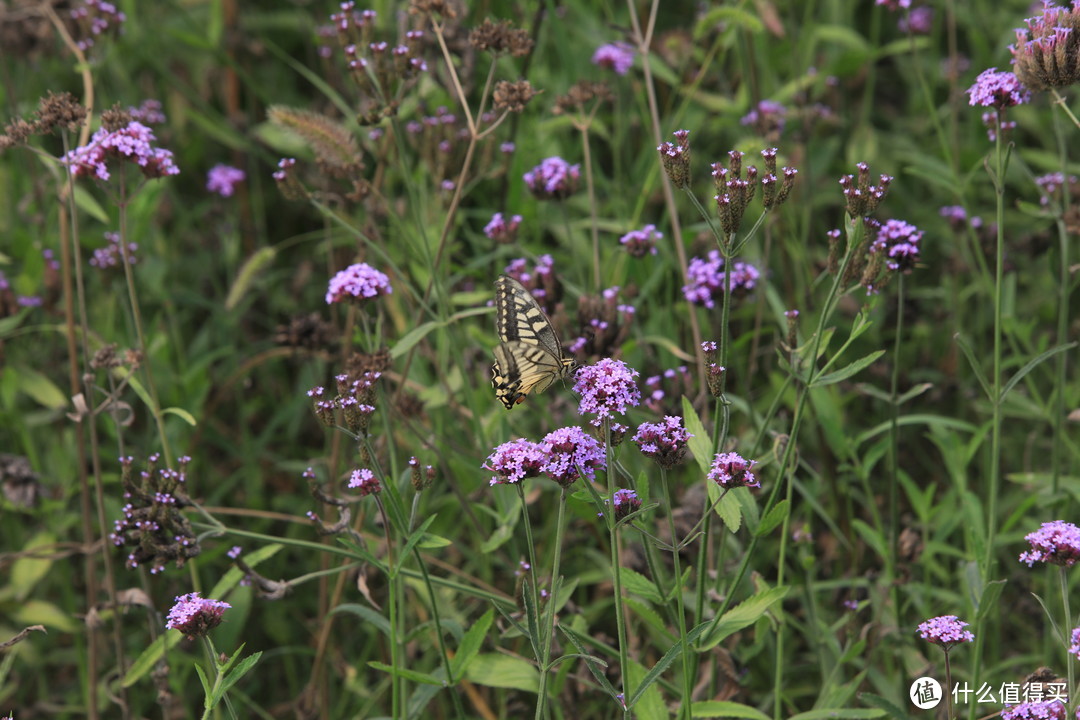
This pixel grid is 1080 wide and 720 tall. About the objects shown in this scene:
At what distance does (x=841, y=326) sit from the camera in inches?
181

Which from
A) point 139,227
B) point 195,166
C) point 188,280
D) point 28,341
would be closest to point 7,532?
point 28,341

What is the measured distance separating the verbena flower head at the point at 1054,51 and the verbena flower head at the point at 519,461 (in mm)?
1710

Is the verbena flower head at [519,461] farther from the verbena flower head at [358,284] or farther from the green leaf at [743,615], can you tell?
the verbena flower head at [358,284]

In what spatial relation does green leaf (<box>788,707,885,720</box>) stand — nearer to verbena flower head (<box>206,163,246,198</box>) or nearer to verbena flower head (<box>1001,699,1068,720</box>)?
verbena flower head (<box>1001,699,1068,720</box>)

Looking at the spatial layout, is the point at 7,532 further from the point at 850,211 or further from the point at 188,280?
the point at 850,211

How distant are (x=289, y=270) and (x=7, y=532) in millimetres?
1713

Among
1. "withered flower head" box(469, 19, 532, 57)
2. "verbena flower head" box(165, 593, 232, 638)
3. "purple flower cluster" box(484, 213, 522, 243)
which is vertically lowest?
"verbena flower head" box(165, 593, 232, 638)

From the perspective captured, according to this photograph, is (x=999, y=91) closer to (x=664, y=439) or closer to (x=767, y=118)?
(x=767, y=118)

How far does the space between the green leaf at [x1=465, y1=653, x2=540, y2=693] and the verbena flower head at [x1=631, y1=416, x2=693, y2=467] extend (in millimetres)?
941

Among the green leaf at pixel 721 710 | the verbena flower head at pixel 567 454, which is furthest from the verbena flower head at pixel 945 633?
the verbena flower head at pixel 567 454

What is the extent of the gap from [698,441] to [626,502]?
0.33 meters

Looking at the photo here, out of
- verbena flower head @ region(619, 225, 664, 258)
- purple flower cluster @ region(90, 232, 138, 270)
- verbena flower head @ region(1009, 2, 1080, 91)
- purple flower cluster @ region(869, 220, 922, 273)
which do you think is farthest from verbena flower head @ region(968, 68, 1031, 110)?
purple flower cluster @ region(90, 232, 138, 270)

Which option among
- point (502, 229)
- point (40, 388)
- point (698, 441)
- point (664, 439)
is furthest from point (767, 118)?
point (40, 388)

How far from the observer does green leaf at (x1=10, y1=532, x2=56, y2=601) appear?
4027mm
